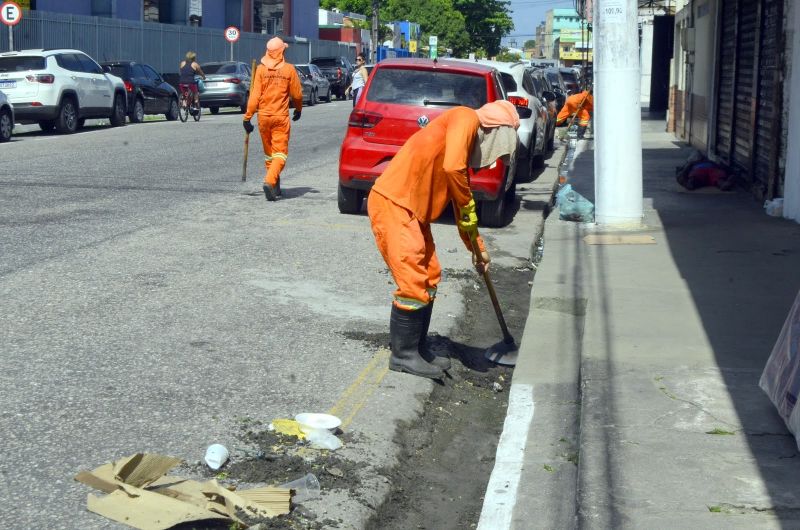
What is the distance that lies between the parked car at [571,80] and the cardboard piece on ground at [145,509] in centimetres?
3731

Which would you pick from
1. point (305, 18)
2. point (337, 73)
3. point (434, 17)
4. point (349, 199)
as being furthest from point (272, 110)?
point (434, 17)

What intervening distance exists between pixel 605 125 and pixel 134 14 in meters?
34.3

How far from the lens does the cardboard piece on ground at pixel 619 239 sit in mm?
10562

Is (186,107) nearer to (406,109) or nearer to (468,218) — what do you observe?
(406,109)

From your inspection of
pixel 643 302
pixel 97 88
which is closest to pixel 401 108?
pixel 643 302

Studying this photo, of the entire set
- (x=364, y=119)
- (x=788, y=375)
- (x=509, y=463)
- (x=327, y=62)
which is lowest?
(x=509, y=463)

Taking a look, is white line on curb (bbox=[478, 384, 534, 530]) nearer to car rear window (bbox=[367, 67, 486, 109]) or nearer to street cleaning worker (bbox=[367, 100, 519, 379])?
street cleaning worker (bbox=[367, 100, 519, 379])

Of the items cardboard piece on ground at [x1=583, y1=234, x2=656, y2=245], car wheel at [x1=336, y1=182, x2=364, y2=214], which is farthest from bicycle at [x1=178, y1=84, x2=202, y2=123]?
cardboard piece on ground at [x1=583, y1=234, x2=656, y2=245]

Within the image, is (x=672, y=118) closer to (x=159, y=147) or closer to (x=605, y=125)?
(x=159, y=147)

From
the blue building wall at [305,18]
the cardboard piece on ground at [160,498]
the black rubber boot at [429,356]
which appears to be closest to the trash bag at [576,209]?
the black rubber boot at [429,356]

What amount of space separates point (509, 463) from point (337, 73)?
42066 mm

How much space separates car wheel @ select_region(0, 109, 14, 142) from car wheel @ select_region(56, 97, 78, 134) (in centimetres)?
201

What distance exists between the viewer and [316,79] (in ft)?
136

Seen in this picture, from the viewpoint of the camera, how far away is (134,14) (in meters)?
42.5
